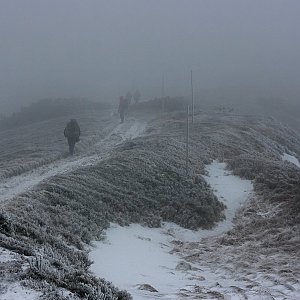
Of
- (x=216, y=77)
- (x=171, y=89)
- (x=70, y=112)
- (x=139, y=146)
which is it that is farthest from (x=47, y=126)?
(x=216, y=77)

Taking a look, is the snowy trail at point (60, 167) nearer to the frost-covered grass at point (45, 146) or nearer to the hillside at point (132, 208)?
the hillside at point (132, 208)

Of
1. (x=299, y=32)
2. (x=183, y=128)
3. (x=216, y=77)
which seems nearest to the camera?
(x=183, y=128)

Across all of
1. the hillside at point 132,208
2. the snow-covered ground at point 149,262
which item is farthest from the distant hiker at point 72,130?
the snow-covered ground at point 149,262

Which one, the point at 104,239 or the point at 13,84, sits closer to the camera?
the point at 104,239

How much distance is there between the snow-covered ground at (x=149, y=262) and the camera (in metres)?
9.64

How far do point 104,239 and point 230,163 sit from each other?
14234 mm

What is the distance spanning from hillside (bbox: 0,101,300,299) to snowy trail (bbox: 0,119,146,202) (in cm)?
8

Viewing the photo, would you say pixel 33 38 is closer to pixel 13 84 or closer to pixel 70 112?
pixel 13 84

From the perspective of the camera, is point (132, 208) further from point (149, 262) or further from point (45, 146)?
point (45, 146)

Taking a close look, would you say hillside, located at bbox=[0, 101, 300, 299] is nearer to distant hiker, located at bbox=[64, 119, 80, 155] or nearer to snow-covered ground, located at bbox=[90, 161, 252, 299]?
snow-covered ground, located at bbox=[90, 161, 252, 299]

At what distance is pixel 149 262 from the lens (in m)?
12.1

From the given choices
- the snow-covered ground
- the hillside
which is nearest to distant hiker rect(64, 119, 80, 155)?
the hillside

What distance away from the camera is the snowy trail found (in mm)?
17572

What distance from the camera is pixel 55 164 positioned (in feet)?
79.5
